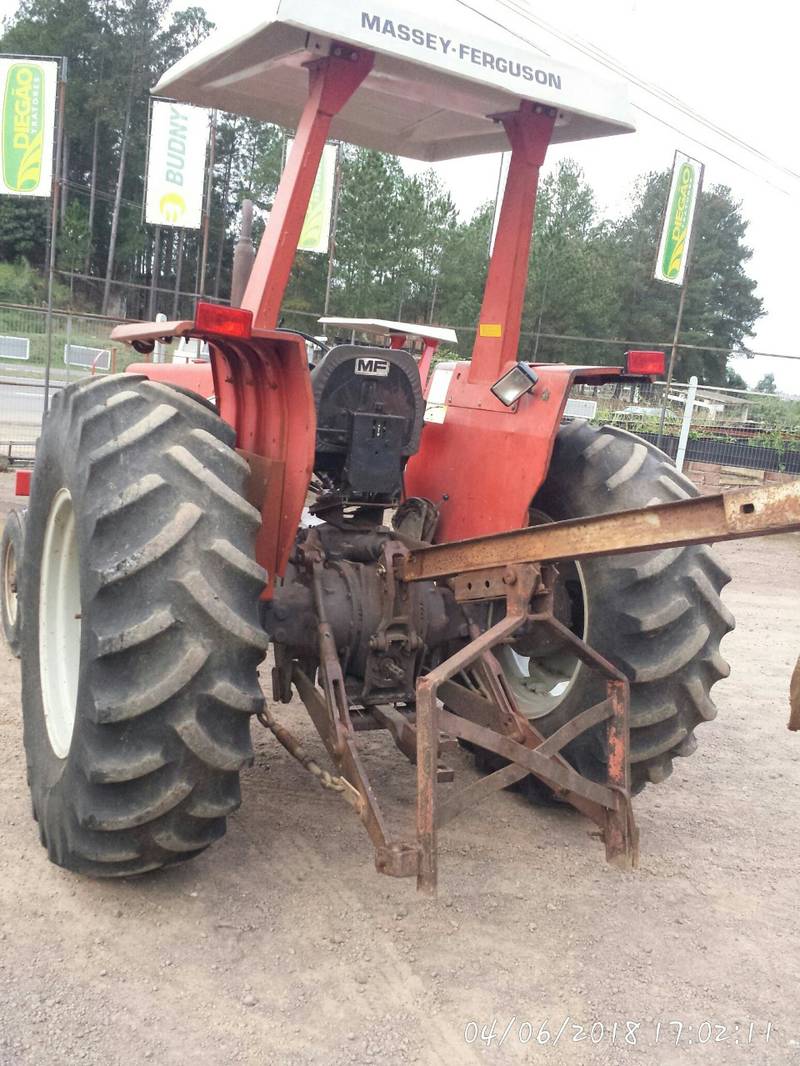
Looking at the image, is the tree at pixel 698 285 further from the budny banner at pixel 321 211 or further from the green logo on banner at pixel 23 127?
the green logo on banner at pixel 23 127

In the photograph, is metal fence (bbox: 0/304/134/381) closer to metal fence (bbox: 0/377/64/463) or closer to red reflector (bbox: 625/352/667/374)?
metal fence (bbox: 0/377/64/463)

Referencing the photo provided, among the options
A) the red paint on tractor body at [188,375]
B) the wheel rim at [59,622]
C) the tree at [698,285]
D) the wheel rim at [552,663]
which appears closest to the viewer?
the wheel rim at [59,622]

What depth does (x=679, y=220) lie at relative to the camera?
48.9 feet

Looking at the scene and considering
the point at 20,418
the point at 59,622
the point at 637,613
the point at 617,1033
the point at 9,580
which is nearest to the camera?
the point at 617,1033

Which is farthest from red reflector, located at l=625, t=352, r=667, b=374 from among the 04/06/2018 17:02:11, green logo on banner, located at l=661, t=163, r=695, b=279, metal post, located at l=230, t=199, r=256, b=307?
green logo on banner, located at l=661, t=163, r=695, b=279

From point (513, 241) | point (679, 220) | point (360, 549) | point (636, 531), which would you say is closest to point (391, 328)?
point (513, 241)

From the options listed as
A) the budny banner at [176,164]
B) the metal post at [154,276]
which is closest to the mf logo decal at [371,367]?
the budny banner at [176,164]

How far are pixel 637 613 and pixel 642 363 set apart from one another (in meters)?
0.89

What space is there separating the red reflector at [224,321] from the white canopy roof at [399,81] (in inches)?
32.2

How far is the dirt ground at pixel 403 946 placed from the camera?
96.1 inches

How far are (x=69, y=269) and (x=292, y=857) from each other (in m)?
38.9

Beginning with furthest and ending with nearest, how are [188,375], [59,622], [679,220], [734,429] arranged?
1. [679,220]
2. [734,429]
3. [188,375]
4. [59,622]

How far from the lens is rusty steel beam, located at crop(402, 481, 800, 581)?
2.08 m

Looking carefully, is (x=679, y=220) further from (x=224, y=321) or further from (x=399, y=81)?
(x=224, y=321)
